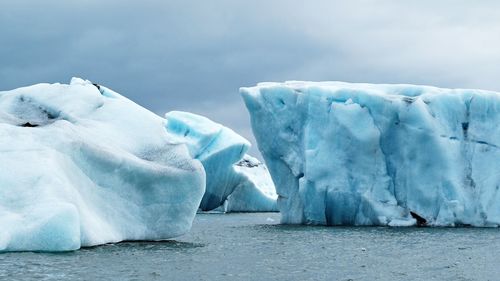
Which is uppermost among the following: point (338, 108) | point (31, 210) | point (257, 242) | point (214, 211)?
point (338, 108)

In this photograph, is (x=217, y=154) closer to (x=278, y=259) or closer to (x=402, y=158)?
(x=402, y=158)

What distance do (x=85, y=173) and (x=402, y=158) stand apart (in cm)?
1010

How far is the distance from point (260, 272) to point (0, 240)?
368cm

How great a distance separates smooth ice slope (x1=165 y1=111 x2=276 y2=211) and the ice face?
293 inches

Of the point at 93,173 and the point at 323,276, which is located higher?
the point at 93,173

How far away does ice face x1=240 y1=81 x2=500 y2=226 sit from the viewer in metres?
19.6

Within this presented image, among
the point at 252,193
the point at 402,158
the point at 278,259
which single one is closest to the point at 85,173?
the point at 278,259

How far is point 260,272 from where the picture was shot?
414 inches

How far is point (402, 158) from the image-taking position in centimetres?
2003

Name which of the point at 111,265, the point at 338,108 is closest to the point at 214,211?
the point at 338,108

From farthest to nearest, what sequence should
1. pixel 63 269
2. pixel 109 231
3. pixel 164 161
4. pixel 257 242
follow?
pixel 257 242 → pixel 164 161 → pixel 109 231 → pixel 63 269

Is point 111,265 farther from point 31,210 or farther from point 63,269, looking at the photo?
point 31,210

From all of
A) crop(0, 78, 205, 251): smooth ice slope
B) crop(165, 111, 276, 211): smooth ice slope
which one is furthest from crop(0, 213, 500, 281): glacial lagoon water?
crop(165, 111, 276, 211): smooth ice slope

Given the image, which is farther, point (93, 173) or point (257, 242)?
point (257, 242)
